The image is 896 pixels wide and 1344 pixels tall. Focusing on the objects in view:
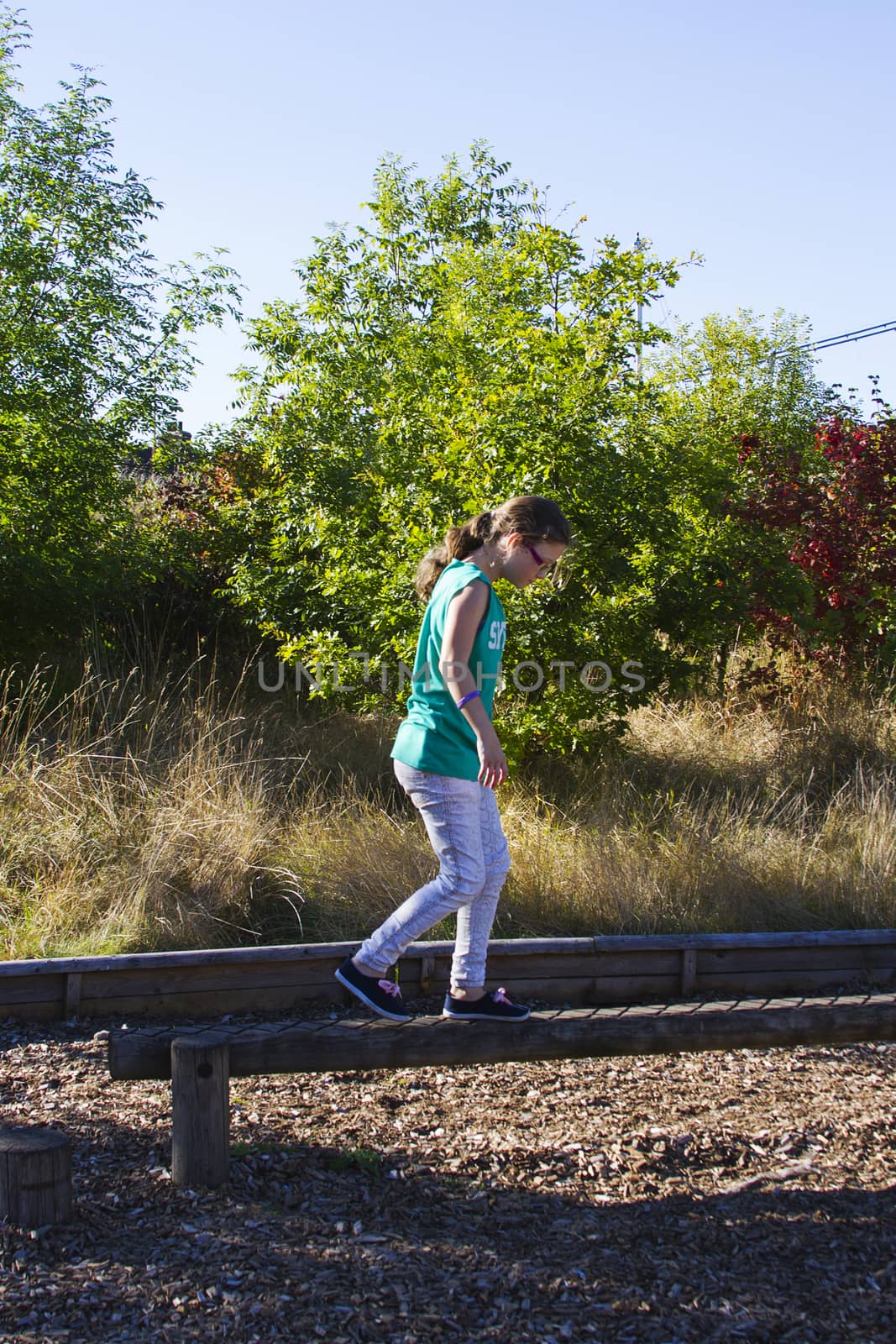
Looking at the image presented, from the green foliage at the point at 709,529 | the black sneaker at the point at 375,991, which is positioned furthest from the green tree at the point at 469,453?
the black sneaker at the point at 375,991

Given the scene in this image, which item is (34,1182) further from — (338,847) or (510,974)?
(338,847)

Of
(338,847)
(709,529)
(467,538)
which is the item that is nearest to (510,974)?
(338,847)

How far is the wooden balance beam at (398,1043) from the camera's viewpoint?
312 cm

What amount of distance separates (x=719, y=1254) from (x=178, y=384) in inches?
277

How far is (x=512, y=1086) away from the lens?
418 cm

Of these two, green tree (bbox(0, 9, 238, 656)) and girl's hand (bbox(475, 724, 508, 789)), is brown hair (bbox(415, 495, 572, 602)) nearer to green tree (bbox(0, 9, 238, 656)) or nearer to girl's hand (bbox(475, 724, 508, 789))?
girl's hand (bbox(475, 724, 508, 789))

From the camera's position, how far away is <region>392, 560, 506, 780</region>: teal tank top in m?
3.44

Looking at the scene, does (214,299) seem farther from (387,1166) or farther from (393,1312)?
(393,1312)

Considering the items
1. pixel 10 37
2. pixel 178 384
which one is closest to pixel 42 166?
pixel 10 37

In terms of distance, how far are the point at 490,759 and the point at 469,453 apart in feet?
12.7

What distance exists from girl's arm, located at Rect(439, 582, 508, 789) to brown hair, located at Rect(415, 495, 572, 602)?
9.8 inches

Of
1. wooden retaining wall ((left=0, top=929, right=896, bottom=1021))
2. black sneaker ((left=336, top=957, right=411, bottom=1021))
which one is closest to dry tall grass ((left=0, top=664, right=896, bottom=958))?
wooden retaining wall ((left=0, top=929, right=896, bottom=1021))

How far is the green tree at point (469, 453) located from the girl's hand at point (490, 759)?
11.1 feet

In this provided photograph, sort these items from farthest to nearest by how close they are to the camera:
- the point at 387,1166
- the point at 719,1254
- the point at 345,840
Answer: the point at 345,840, the point at 387,1166, the point at 719,1254
